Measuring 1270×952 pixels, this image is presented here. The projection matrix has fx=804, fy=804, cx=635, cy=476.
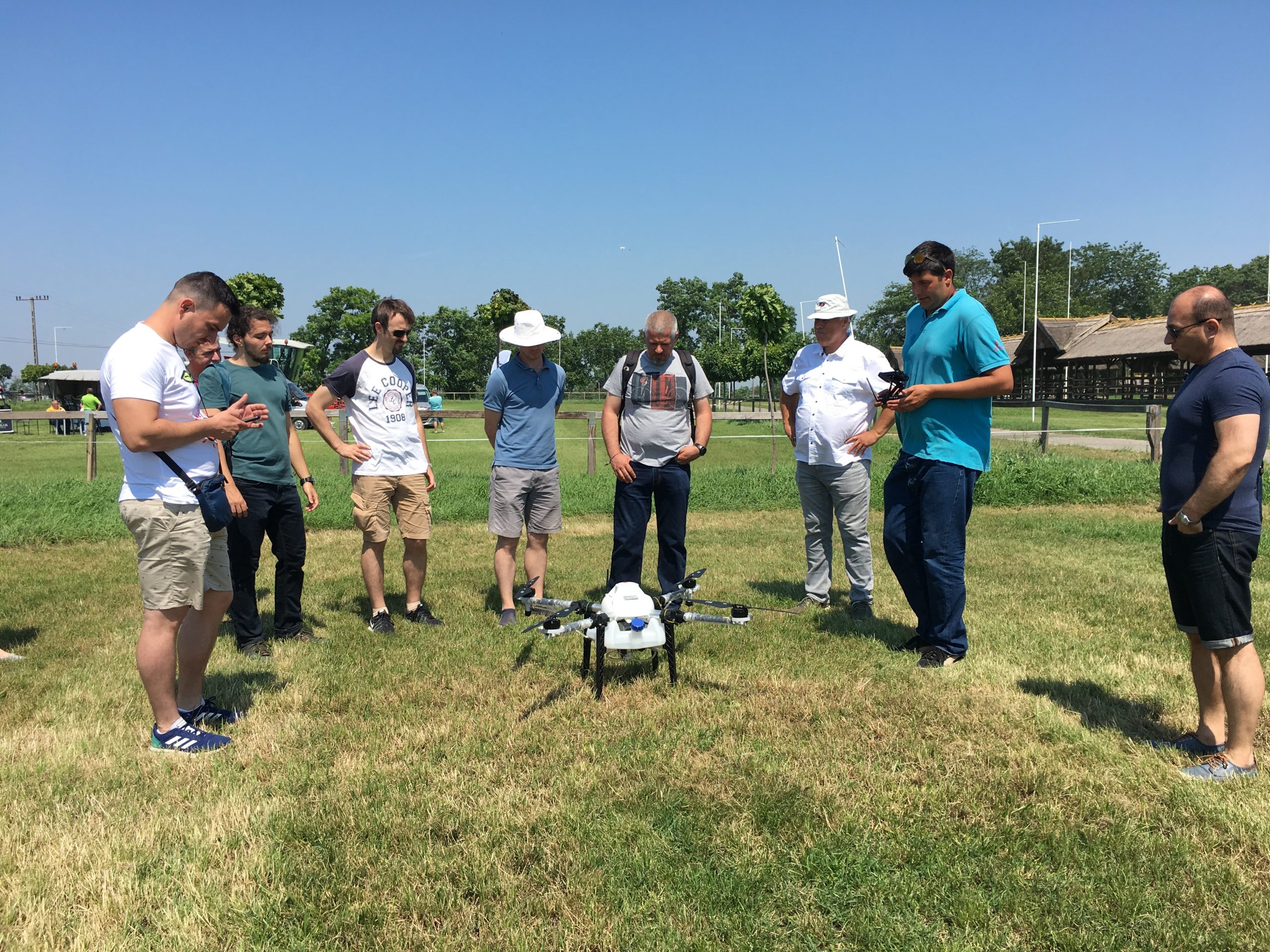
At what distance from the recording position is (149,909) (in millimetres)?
2625

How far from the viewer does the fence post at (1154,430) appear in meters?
13.9

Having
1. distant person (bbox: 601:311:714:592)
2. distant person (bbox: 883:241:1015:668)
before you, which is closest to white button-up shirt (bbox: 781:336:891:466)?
distant person (bbox: 601:311:714:592)

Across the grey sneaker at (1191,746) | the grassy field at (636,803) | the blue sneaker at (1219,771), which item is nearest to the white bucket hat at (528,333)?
the grassy field at (636,803)

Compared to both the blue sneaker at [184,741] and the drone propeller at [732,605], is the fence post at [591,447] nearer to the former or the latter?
the drone propeller at [732,605]

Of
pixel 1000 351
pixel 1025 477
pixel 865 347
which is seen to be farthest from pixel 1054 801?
pixel 1025 477

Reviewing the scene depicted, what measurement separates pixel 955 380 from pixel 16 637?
659cm

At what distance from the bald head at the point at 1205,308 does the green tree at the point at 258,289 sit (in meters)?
62.8

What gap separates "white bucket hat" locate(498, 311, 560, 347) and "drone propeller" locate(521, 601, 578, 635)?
183 centimetres

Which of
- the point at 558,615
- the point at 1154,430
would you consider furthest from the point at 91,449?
the point at 1154,430

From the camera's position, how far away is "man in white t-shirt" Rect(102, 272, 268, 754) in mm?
3328

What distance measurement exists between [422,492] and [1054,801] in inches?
171

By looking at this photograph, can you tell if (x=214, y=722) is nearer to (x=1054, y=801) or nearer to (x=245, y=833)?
(x=245, y=833)

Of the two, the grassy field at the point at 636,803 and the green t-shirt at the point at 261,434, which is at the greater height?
the green t-shirt at the point at 261,434

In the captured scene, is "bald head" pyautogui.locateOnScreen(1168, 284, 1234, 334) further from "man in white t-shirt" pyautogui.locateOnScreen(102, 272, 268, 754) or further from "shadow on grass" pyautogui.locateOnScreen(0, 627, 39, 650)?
"shadow on grass" pyautogui.locateOnScreen(0, 627, 39, 650)
